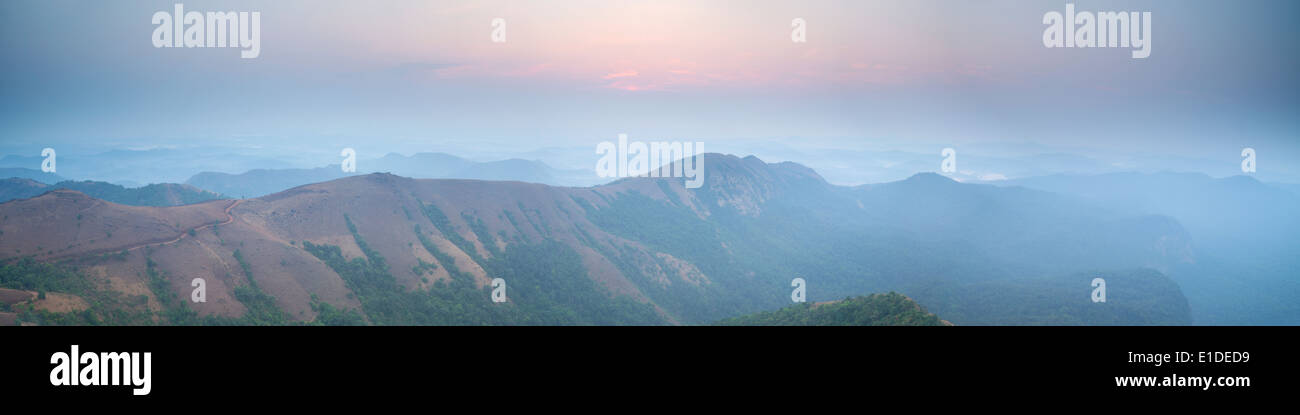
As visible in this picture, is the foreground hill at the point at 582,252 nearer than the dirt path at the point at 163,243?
No

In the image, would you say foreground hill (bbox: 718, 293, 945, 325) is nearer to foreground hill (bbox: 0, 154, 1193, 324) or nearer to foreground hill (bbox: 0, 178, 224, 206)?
foreground hill (bbox: 0, 154, 1193, 324)

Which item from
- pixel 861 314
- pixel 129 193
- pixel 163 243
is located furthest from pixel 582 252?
pixel 129 193

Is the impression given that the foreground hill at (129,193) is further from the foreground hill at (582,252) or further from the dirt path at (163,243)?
the dirt path at (163,243)

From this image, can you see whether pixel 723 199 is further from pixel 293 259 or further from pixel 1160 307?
pixel 293 259

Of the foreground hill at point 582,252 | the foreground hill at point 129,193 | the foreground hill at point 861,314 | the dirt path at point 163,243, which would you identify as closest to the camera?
the foreground hill at point 861,314

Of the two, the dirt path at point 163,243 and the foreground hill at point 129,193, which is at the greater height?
the foreground hill at point 129,193

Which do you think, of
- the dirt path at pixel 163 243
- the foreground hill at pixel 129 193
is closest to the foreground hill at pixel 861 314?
the dirt path at pixel 163 243

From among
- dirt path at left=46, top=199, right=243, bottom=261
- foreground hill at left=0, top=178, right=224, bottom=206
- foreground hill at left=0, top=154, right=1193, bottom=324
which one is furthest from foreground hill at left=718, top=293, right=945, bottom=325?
foreground hill at left=0, top=178, right=224, bottom=206
